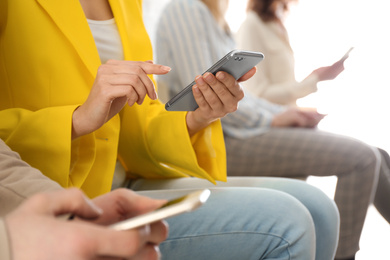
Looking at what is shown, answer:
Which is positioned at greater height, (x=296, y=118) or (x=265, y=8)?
(x=265, y=8)

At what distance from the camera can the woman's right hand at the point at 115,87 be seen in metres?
0.59

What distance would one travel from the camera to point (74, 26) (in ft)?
2.29

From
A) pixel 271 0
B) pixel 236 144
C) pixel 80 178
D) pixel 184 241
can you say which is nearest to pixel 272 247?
pixel 184 241

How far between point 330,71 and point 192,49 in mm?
470

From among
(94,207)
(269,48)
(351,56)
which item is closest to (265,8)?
(269,48)

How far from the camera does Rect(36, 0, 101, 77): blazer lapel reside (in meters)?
0.68

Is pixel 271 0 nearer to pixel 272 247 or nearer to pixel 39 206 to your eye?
pixel 272 247

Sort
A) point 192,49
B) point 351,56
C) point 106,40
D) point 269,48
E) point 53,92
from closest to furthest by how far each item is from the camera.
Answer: point 53,92, point 106,40, point 192,49, point 269,48, point 351,56

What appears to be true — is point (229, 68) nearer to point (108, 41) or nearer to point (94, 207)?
point (108, 41)

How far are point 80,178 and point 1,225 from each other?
13.8 inches

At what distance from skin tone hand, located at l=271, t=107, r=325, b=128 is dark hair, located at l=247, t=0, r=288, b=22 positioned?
55 cm

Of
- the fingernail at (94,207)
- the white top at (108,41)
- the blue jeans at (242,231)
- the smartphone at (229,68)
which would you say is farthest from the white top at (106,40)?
the fingernail at (94,207)

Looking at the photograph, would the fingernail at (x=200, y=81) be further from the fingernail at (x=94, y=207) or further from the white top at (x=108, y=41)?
the fingernail at (x=94, y=207)

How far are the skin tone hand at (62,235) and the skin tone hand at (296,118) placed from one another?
3.90ft
